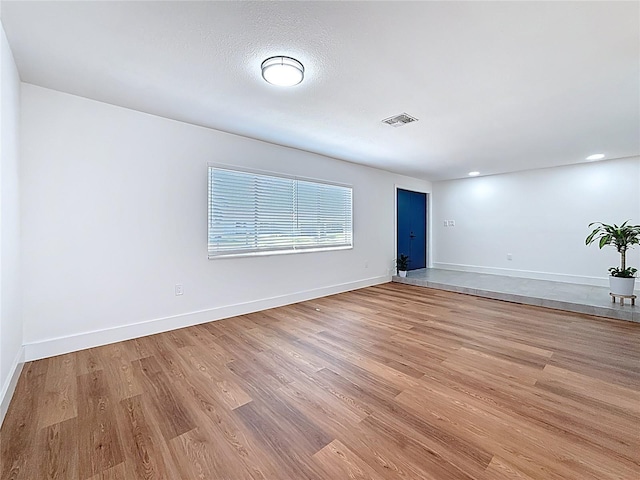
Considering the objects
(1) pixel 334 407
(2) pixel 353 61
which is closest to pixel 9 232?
(1) pixel 334 407

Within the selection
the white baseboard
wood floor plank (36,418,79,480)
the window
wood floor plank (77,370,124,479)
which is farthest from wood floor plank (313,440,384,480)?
the white baseboard

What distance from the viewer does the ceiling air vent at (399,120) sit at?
125 inches

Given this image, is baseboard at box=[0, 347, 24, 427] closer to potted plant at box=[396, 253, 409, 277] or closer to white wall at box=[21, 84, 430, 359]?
white wall at box=[21, 84, 430, 359]

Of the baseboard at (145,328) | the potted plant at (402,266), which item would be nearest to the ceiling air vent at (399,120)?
the baseboard at (145,328)

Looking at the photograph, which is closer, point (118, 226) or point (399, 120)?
point (118, 226)

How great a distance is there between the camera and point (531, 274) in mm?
6082

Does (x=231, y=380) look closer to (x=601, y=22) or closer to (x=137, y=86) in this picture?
(x=137, y=86)

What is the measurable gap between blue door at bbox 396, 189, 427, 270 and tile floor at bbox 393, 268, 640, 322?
0.64m

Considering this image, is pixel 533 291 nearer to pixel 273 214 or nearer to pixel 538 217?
pixel 538 217

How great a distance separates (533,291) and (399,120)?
391 centimetres

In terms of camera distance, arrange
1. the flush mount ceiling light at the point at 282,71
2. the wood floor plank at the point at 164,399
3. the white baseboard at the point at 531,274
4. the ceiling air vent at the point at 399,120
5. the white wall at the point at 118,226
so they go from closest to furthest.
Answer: the wood floor plank at the point at 164,399
the flush mount ceiling light at the point at 282,71
the white wall at the point at 118,226
the ceiling air vent at the point at 399,120
the white baseboard at the point at 531,274

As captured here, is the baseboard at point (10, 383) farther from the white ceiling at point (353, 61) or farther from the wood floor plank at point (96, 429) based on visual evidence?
the white ceiling at point (353, 61)

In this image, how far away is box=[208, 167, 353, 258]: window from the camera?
12.3 ft

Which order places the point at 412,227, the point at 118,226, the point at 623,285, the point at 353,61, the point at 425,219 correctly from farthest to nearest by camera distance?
the point at 425,219
the point at 412,227
the point at 623,285
the point at 118,226
the point at 353,61
